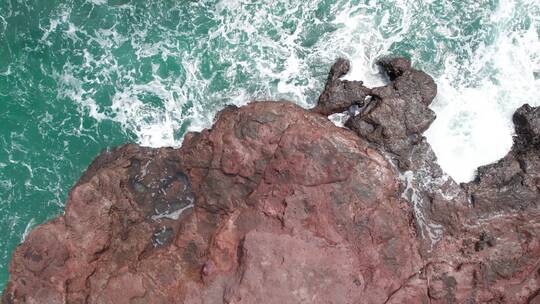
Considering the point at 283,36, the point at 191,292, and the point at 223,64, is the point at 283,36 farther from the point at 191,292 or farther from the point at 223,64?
the point at 191,292

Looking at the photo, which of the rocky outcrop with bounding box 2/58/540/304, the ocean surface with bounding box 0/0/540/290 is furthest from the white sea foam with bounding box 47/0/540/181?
the rocky outcrop with bounding box 2/58/540/304

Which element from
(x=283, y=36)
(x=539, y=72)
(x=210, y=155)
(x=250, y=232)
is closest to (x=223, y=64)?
(x=283, y=36)

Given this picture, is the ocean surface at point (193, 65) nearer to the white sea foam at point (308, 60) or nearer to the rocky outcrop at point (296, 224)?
the white sea foam at point (308, 60)

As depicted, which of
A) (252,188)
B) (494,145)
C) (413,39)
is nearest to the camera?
(252,188)

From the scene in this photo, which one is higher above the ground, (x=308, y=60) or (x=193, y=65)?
(x=308, y=60)

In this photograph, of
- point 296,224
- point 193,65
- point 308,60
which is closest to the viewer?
point 296,224

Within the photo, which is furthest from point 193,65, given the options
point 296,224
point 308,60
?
point 296,224

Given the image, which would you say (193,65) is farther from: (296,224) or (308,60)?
(296,224)
